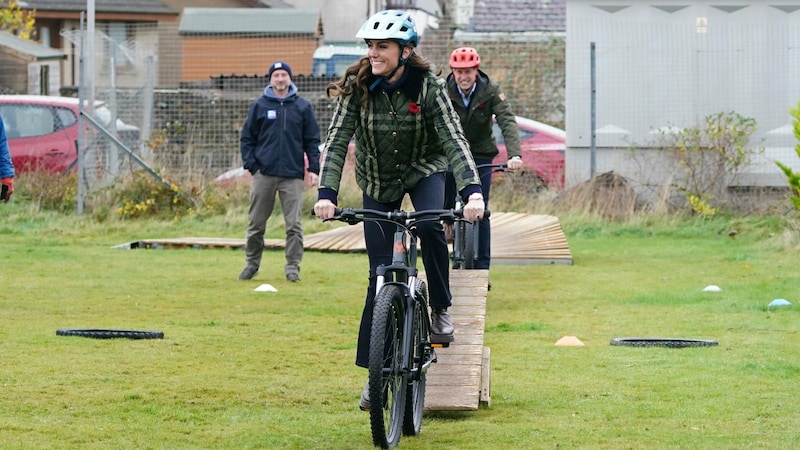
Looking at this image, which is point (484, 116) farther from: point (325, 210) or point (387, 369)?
point (387, 369)

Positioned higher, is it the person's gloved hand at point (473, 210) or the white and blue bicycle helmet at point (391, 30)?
the white and blue bicycle helmet at point (391, 30)

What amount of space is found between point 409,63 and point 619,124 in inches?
549

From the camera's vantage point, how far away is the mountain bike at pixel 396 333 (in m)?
5.96

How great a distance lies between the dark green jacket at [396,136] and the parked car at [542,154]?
1351 cm

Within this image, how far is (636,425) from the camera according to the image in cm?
684

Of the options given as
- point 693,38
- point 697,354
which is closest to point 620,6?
point 693,38

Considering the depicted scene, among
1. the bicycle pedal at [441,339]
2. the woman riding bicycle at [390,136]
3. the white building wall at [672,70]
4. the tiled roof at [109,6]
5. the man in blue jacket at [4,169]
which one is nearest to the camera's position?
the woman riding bicycle at [390,136]

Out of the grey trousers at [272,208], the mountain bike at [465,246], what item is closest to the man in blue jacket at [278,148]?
the grey trousers at [272,208]

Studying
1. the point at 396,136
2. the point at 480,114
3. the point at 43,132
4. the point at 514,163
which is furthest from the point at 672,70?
the point at 396,136

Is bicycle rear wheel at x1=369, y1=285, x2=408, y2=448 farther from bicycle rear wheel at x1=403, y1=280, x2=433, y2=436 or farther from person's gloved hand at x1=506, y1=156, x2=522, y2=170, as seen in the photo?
person's gloved hand at x1=506, y1=156, x2=522, y2=170

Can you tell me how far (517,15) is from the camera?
37844 mm

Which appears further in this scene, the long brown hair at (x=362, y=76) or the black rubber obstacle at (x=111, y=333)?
the black rubber obstacle at (x=111, y=333)

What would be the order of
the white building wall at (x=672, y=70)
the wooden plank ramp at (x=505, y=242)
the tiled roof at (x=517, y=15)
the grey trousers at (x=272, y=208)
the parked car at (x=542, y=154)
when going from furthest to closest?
the tiled roof at (x=517, y=15) < the parked car at (x=542, y=154) < the white building wall at (x=672, y=70) < the wooden plank ramp at (x=505, y=242) < the grey trousers at (x=272, y=208)

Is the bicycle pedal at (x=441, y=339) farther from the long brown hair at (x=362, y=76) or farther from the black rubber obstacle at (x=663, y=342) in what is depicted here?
the black rubber obstacle at (x=663, y=342)
